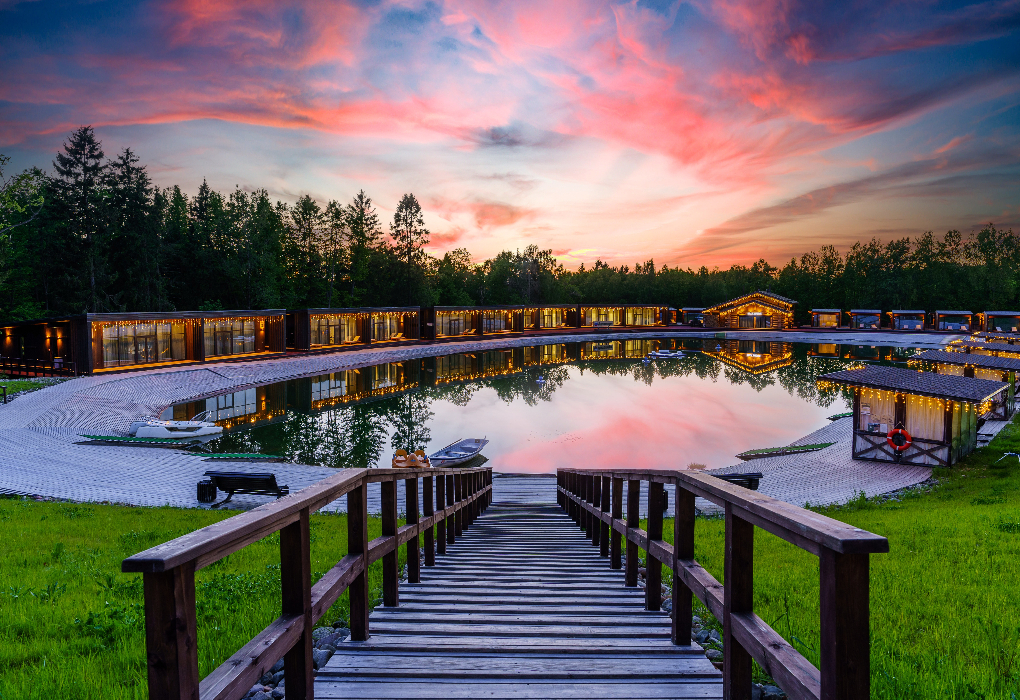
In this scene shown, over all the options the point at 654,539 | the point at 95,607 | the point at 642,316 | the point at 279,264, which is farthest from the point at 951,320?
the point at 95,607

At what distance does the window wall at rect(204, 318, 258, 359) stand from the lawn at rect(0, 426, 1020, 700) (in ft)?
102

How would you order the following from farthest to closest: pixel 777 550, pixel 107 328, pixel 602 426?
pixel 107 328, pixel 602 426, pixel 777 550

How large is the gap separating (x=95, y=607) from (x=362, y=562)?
2971 mm

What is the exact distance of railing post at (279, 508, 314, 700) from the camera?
2373 millimetres

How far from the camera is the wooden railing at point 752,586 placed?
160cm

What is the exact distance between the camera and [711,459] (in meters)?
20.9

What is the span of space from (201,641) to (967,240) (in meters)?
154

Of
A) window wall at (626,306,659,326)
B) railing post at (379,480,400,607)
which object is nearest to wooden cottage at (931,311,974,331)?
window wall at (626,306,659,326)

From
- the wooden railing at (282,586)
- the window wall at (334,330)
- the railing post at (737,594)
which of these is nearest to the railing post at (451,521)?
the wooden railing at (282,586)

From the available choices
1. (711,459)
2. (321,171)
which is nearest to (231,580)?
(711,459)

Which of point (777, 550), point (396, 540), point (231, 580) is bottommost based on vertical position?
point (777, 550)

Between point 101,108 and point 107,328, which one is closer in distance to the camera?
point 107,328

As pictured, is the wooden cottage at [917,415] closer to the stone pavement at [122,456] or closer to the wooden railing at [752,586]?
the stone pavement at [122,456]

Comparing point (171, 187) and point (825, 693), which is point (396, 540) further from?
point (171, 187)
